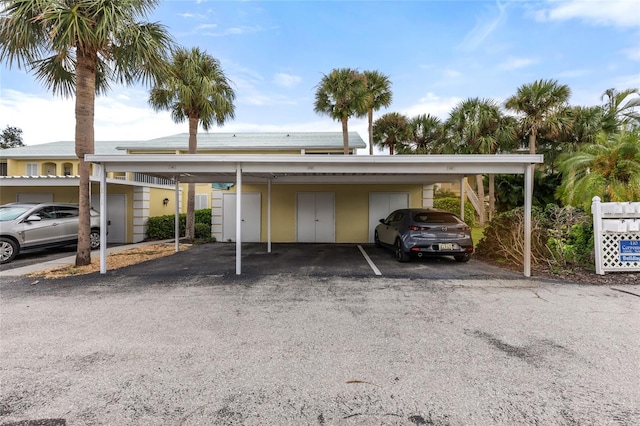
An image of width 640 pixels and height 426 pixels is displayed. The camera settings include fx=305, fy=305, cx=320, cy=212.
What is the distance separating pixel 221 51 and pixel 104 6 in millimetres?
5897

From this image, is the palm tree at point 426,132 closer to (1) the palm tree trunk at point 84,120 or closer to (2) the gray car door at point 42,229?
→ (1) the palm tree trunk at point 84,120

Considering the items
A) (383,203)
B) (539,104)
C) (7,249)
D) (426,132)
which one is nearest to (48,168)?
(7,249)

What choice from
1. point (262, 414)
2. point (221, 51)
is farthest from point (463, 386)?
point (221, 51)

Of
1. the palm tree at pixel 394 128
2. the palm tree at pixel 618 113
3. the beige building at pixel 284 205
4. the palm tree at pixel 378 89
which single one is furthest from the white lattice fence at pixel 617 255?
the palm tree at pixel 394 128

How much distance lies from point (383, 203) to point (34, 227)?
12018 mm

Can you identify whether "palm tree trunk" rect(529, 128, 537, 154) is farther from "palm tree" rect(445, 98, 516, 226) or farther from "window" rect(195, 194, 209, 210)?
"window" rect(195, 194, 209, 210)

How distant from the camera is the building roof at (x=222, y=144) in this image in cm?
1728

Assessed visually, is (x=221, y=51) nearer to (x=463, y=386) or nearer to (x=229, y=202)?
(x=229, y=202)

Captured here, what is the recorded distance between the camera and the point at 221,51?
39.8 ft

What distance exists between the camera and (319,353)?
3277mm

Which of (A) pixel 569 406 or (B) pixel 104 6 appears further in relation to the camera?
(B) pixel 104 6

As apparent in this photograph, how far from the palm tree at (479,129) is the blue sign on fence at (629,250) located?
29.7 feet

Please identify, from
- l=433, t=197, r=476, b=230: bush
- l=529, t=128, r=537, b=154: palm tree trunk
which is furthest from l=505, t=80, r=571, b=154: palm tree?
l=433, t=197, r=476, b=230: bush

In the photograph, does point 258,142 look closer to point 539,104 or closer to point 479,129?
point 479,129
